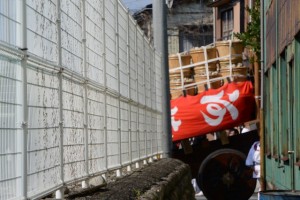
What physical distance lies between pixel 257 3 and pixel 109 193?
1732 cm

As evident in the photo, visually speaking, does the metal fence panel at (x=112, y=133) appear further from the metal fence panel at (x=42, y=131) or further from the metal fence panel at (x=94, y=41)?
the metal fence panel at (x=42, y=131)

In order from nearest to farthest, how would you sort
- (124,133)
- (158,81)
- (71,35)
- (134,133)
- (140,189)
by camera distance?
(71,35)
(140,189)
(124,133)
(134,133)
(158,81)

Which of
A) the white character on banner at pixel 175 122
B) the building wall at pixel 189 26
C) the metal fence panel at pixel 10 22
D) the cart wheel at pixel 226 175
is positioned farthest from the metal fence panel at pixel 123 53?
the building wall at pixel 189 26

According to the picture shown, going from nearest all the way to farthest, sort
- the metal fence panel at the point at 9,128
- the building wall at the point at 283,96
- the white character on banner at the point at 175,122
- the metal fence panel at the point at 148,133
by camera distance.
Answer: the metal fence panel at the point at 9,128
the building wall at the point at 283,96
the metal fence panel at the point at 148,133
the white character on banner at the point at 175,122

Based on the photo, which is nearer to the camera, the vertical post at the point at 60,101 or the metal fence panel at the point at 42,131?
the metal fence panel at the point at 42,131

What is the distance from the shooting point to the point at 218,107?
23328 mm

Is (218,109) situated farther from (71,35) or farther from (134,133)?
(71,35)

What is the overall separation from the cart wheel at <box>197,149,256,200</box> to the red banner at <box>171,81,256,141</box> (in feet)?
2.49

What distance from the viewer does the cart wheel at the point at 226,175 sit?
77.5 feet

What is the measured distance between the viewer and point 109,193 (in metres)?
8.89

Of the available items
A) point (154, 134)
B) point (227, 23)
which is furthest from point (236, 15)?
point (154, 134)

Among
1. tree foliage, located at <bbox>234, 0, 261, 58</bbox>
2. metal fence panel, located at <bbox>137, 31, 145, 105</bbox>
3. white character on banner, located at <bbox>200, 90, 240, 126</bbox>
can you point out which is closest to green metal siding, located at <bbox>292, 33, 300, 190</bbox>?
metal fence panel, located at <bbox>137, 31, 145, 105</bbox>

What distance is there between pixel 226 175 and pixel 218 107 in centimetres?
190

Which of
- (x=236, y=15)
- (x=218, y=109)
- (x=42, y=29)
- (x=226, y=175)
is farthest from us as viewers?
(x=236, y=15)
